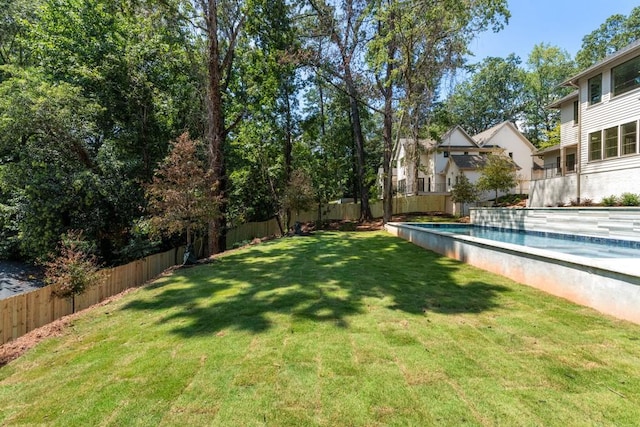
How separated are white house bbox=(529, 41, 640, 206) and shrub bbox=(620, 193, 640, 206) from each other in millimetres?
454

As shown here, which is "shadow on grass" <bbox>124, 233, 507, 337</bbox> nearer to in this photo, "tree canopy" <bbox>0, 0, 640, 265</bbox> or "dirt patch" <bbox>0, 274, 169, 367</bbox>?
"dirt patch" <bbox>0, 274, 169, 367</bbox>

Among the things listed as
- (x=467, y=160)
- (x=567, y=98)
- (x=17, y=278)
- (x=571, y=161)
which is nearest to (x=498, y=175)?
(x=571, y=161)

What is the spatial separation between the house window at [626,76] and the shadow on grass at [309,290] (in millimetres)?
12601

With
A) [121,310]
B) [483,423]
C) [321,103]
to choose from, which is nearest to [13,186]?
[121,310]

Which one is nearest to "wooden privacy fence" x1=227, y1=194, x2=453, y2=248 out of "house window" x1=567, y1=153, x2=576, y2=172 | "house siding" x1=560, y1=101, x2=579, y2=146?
"house window" x1=567, y1=153, x2=576, y2=172

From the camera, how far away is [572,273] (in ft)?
15.3

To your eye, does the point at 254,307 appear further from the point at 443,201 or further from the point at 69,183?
the point at 443,201

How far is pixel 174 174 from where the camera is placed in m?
8.45

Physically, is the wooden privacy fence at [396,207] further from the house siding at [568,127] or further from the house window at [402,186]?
the house siding at [568,127]

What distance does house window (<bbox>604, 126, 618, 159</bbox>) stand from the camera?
14.4 m

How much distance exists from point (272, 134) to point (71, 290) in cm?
1387

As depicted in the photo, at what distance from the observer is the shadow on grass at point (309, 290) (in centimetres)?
457

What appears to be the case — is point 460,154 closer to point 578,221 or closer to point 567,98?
point 567,98

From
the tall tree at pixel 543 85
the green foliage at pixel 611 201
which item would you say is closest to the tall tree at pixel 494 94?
the tall tree at pixel 543 85
